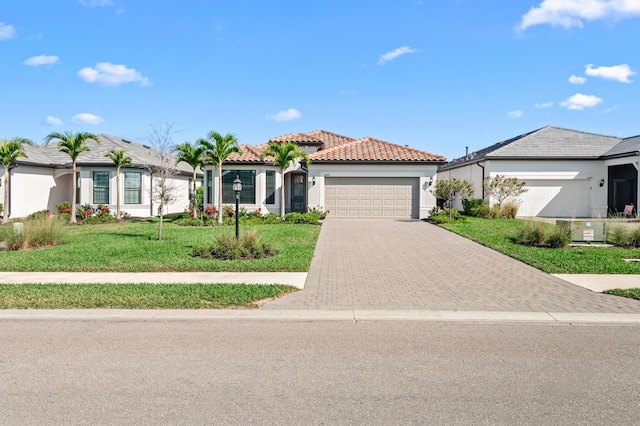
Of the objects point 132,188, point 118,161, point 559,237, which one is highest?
point 118,161

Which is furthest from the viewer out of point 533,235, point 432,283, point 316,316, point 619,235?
point 533,235

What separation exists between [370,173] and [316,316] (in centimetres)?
1911

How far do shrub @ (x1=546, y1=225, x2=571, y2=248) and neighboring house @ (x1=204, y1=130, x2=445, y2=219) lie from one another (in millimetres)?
10384

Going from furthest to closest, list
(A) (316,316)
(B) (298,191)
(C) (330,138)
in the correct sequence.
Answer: (C) (330,138) < (B) (298,191) < (A) (316,316)

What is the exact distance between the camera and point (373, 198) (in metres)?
25.6

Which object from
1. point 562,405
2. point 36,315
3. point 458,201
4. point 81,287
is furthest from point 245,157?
point 562,405

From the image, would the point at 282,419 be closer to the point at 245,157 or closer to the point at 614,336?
the point at 614,336

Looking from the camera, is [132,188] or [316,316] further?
[132,188]

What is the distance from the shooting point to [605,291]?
870cm

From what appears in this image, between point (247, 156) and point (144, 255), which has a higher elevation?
point (247, 156)

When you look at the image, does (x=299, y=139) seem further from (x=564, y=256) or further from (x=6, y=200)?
(x=564, y=256)

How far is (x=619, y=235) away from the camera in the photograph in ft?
49.3

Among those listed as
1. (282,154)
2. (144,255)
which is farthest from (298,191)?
(144,255)

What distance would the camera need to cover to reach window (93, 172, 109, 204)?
2638 centimetres
